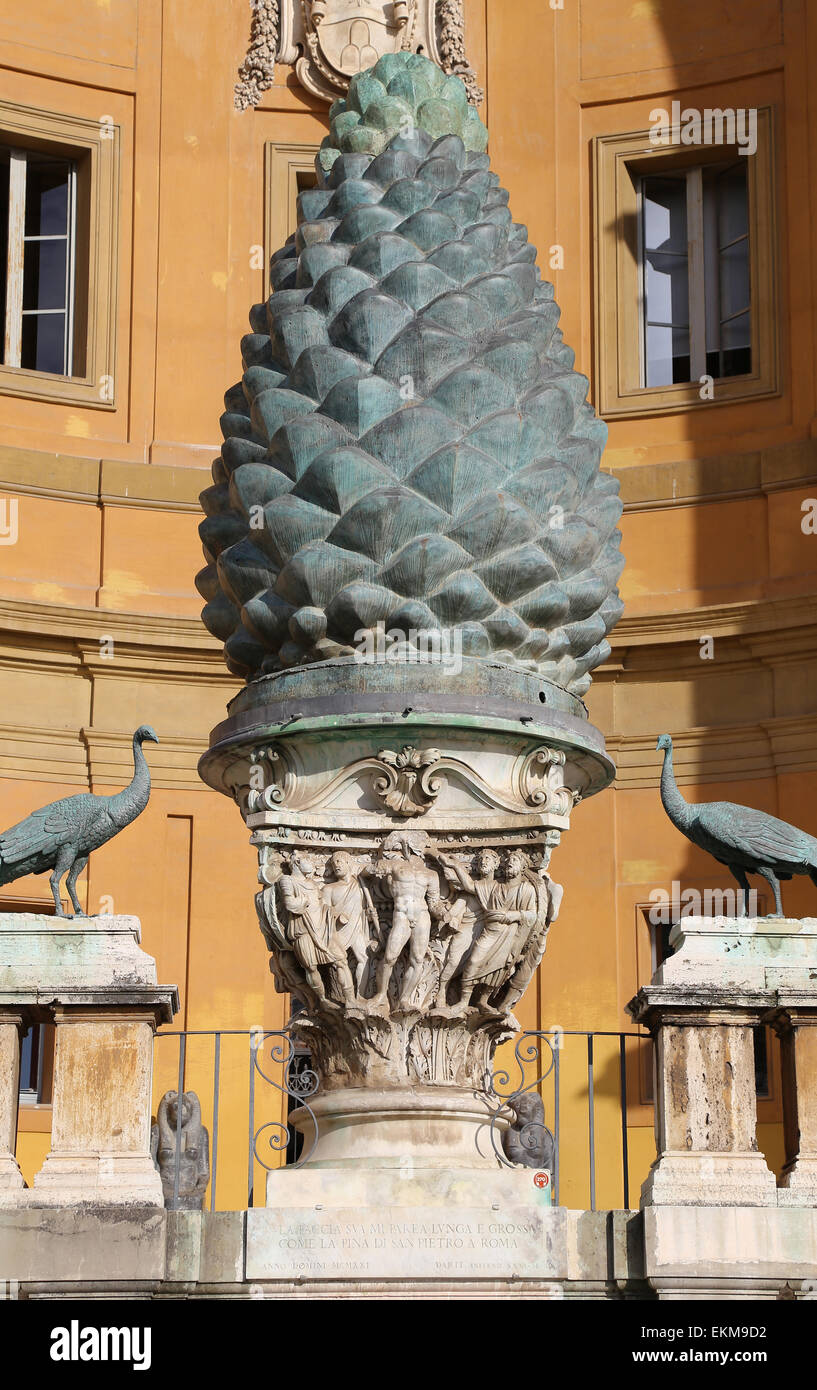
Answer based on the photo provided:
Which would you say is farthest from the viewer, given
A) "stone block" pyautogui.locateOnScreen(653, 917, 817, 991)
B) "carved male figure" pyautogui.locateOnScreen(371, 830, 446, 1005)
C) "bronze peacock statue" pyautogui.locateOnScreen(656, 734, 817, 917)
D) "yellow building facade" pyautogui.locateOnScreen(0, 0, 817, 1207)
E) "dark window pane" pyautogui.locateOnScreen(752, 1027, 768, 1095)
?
"yellow building facade" pyautogui.locateOnScreen(0, 0, 817, 1207)

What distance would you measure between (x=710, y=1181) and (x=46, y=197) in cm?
1177

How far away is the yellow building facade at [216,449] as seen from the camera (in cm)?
1473

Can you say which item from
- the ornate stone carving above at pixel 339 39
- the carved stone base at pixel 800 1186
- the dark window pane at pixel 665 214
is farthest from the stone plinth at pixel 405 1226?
the ornate stone carving above at pixel 339 39

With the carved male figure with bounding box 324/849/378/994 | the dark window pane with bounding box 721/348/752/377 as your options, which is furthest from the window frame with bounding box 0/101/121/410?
the carved male figure with bounding box 324/849/378/994

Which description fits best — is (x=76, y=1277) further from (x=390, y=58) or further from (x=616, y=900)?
(x=616, y=900)

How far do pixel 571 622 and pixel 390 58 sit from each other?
204cm

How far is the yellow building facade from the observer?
1473 cm

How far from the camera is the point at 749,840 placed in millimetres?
6914

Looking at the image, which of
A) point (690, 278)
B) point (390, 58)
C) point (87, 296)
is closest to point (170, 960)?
point (87, 296)

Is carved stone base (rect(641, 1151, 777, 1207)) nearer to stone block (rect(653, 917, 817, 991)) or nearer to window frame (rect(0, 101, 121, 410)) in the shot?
stone block (rect(653, 917, 817, 991))

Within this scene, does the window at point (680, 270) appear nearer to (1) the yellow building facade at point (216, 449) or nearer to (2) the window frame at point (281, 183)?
(1) the yellow building facade at point (216, 449)

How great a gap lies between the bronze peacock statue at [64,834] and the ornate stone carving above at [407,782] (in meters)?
1.02

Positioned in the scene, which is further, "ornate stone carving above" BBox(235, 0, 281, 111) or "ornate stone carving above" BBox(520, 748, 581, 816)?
"ornate stone carving above" BBox(235, 0, 281, 111)

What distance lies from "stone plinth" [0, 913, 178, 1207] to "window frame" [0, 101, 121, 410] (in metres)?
9.52
